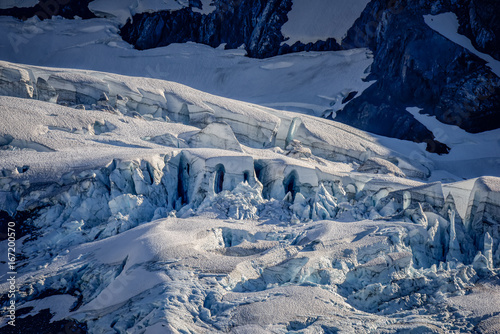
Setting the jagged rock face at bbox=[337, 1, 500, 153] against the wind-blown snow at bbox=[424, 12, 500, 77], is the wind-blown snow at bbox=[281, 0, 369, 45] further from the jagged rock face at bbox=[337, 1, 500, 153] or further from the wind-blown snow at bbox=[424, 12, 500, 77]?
the wind-blown snow at bbox=[424, 12, 500, 77]

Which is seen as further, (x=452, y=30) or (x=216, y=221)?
(x=452, y=30)

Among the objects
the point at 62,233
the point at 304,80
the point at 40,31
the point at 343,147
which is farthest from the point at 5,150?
the point at 40,31

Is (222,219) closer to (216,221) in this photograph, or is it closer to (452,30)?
(216,221)

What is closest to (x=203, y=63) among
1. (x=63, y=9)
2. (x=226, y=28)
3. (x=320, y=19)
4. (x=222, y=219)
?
(x=226, y=28)

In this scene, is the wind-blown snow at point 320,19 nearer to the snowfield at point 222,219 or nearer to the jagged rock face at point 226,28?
the jagged rock face at point 226,28

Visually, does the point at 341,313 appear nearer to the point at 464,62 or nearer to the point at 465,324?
the point at 465,324

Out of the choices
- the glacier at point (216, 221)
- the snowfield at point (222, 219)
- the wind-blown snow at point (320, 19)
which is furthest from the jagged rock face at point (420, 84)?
the glacier at point (216, 221)
